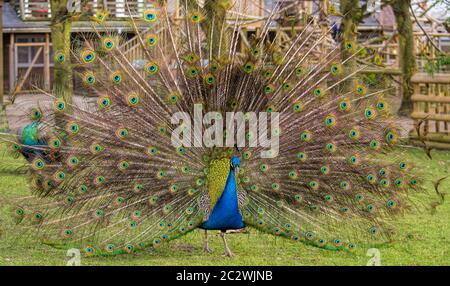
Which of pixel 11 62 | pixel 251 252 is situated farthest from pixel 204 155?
pixel 11 62

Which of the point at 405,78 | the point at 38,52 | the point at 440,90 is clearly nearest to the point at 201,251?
the point at 440,90

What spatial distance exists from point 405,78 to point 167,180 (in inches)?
491

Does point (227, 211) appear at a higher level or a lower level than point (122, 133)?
lower

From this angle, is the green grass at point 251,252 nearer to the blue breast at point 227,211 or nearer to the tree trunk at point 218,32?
the blue breast at point 227,211

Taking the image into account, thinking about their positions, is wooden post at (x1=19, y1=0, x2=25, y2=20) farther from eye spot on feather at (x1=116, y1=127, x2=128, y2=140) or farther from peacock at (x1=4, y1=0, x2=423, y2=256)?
eye spot on feather at (x1=116, y1=127, x2=128, y2=140)

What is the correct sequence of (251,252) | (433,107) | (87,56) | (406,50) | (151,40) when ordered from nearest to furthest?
(87,56)
(151,40)
(251,252)
(433,107)
(406,50)

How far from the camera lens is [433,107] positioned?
1625 centimetres

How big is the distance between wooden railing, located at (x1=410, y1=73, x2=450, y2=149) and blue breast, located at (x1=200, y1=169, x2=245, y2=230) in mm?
9325

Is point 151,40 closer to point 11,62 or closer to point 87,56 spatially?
point 87,56

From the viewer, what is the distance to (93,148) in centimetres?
705

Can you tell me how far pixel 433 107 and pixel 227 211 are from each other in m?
10.2

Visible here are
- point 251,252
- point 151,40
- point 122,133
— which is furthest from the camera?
point 251,252

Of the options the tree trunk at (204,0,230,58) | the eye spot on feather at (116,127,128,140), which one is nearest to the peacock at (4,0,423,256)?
the eye spot on feather at (116,127,128,140)

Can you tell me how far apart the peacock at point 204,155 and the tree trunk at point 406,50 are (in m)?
11.5
